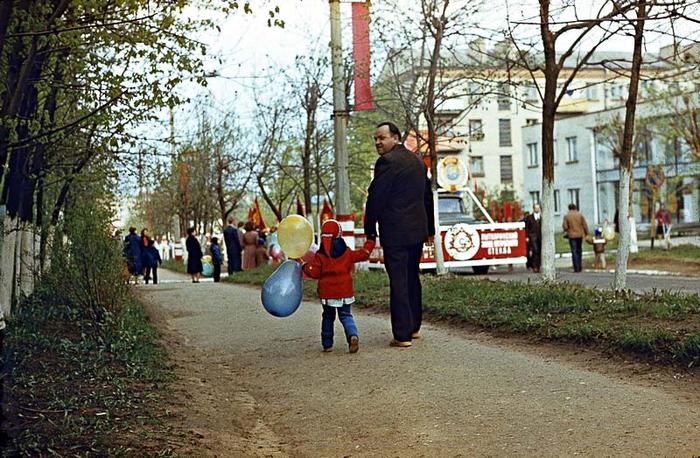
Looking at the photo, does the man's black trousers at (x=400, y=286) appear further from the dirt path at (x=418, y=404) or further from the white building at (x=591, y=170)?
the white building at (x=591, y=170)

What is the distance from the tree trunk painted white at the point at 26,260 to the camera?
1557cm

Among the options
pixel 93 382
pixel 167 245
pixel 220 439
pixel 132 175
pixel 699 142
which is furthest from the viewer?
pixel 167 245

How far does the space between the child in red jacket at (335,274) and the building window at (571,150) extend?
219ft

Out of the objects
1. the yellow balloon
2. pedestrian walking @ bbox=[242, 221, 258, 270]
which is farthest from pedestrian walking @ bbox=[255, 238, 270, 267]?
the yellow balloon

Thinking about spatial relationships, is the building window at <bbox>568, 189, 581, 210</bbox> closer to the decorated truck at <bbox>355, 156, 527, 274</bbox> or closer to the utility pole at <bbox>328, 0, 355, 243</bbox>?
the decorated truck at <bbox>355, 156, 527, 274</bbox>

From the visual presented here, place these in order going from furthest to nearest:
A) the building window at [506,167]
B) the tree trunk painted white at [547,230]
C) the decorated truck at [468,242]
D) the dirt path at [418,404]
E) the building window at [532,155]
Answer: the building window at [506,167]
the building window at [532,155]
the decorated truck at [468,242]
the tree trunk painted white at [547,230]
the dirt path at [418,404]

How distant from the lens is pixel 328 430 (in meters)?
6.87

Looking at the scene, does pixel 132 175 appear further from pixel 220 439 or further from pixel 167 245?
pixel 167 245

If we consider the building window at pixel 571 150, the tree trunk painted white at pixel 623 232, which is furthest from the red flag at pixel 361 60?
the building window at pixel 571 150

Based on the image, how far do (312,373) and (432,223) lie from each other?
2.21 meters

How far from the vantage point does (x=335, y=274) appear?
9945mm

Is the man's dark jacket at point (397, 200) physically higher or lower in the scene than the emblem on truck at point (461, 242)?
higher

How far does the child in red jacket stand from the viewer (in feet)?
32.5

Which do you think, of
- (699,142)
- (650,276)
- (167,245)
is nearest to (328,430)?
(650,276)
